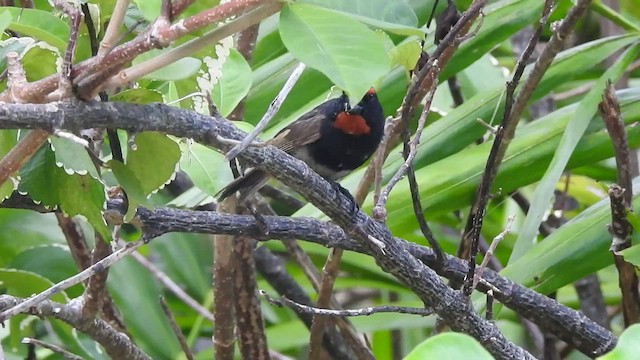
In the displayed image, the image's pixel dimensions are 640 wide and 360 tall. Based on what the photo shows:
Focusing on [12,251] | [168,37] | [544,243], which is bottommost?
[168,37]

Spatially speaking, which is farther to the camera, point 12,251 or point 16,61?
point 12,251

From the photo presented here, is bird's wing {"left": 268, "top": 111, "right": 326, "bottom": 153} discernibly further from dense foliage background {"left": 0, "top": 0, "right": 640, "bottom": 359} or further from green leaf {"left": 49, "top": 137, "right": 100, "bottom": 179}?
green leaf {"left": 49, "top": 137, "right": 100, "bottom": 179}

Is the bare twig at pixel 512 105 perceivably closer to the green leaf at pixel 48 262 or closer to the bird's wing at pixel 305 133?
the bird's wing at pixel 305 133

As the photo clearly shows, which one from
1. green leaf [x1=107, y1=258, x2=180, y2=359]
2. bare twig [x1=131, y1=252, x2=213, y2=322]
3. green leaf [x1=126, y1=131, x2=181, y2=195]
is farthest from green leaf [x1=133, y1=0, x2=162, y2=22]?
green leaf [x1=107, y1=258, x2=180, y2=359]

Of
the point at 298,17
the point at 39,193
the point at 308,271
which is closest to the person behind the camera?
the point at 298,17

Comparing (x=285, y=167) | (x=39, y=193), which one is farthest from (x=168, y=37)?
(x=39, y=193)

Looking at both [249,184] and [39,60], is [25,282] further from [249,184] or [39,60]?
[39,60]

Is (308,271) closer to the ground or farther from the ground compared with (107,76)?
farther from the ground

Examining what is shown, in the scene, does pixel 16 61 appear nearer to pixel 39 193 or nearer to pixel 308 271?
pixel 39 193
